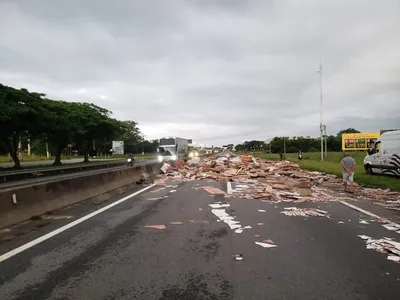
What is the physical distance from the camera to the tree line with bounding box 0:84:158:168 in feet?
95.0

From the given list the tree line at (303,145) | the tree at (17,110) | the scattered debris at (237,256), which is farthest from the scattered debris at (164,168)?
the tree line at (303,145)

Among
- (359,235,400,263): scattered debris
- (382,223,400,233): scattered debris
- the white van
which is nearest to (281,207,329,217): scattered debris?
(382,223,400,233): scattered debris

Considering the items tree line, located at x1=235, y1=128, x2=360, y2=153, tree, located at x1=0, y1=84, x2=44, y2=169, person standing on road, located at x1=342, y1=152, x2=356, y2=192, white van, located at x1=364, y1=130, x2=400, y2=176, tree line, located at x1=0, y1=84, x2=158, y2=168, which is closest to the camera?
person standing on road, located at x1=342, y1=152, x2=356, y2=192

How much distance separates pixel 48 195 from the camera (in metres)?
9.73

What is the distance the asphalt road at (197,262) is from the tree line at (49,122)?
23311 mm

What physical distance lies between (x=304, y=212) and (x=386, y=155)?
11230mm

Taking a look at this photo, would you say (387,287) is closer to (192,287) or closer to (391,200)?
(192,287)

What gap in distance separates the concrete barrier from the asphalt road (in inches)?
18.8

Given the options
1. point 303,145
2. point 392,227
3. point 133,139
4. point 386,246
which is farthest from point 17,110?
point 303,145

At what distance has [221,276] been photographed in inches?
177

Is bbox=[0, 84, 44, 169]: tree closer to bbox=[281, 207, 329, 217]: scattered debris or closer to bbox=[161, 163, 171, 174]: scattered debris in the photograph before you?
bbox=[161, 163, 171, 174]: scattered debris

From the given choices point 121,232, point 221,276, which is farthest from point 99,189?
point 221,276

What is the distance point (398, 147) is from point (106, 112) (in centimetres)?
4364

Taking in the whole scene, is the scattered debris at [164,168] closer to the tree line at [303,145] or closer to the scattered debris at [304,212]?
the scattered debris at [304,212]
